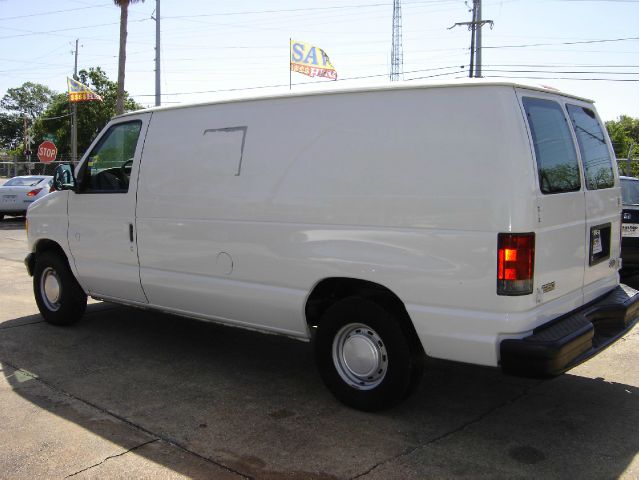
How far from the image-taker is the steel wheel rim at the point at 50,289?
649 cm

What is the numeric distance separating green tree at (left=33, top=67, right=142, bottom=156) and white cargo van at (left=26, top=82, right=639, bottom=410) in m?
53.4

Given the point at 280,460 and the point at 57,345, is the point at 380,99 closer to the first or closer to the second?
the point at 280,460

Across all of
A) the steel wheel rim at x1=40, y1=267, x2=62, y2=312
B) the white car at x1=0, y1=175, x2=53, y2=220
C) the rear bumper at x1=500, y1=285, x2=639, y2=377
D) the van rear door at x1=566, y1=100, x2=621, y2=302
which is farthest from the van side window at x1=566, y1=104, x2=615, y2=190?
the white car at x1=0, y1=175, x2=53, y2=220

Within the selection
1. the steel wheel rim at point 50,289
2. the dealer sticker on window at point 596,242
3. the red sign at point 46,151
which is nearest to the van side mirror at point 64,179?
the steel wheel rim at point 50,289

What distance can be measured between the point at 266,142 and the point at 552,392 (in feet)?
9.40

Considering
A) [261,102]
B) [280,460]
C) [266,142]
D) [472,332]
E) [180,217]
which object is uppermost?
[261,102]

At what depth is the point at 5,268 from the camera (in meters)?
10.4

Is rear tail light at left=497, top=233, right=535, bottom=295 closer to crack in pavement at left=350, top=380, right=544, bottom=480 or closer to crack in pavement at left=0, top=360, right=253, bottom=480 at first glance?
crack in pavement at left=350, top=380, right=544, bottom=480

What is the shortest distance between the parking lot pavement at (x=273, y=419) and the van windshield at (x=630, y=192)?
9.22 feet

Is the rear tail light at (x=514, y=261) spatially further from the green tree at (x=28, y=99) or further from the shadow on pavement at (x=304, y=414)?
the green tree at (x=28, y=99)

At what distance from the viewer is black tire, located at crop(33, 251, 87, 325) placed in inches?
250

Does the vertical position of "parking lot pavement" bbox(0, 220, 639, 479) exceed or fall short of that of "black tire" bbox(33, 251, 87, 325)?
it falls short

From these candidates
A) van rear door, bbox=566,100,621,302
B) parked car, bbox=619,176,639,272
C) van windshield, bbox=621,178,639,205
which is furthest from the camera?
van windshield, bbox=621,178,639,205

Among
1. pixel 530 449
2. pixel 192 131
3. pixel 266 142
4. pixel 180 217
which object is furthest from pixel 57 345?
pixel 530 449
